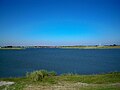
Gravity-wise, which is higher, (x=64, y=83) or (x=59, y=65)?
(x=64, y=83)

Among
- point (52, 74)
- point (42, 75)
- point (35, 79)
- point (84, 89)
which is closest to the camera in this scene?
point (84, 89)

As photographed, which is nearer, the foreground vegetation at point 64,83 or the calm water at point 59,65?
the foreground vegetation at point 64,83

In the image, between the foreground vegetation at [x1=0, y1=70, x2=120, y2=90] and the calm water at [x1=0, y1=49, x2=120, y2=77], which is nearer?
the foreground vegetation at [x1=0, y1=70, x2=120, y2=90]

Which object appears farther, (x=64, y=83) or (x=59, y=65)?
(x=59, y=65)

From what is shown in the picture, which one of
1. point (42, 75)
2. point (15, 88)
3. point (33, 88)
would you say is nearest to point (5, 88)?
Result: point (15, 88)

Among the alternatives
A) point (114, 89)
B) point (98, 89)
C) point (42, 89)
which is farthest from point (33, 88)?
point (114, 89)

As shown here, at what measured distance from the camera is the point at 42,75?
69.9 feet

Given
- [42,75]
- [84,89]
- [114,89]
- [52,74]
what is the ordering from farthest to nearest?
[52,74] < [42,75] < [84,89] < [114,89]

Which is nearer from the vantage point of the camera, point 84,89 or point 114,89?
point 114,89

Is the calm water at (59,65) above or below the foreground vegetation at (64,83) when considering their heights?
below

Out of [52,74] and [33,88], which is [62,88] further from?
[52,74]

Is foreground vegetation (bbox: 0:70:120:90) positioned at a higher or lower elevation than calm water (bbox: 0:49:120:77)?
higher

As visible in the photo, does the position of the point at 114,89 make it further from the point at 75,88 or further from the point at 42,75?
the point at 42,75

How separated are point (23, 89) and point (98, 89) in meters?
5.91
